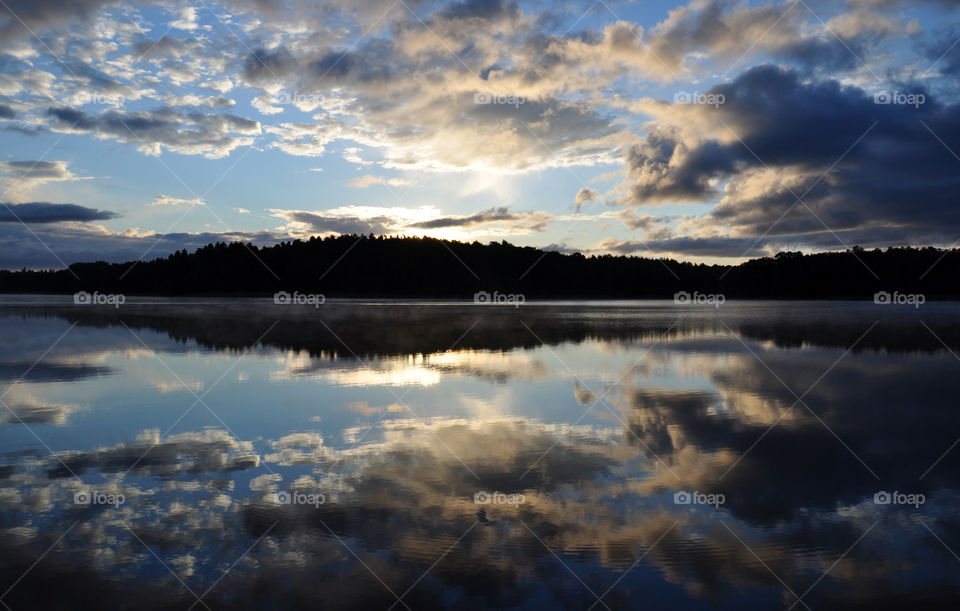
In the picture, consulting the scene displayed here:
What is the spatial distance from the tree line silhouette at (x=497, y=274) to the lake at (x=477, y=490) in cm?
15040

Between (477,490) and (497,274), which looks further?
(497,274)

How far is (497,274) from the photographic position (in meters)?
197

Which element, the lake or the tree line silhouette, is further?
the tree line silhouette

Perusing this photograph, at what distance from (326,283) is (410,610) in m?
179

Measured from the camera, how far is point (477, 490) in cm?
821

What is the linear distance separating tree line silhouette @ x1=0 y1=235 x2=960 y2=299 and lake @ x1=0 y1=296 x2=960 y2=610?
15040 cm

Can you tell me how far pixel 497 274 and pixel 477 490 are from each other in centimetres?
18941

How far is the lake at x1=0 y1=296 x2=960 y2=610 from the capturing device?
5.74m

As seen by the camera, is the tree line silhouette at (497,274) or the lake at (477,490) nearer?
the lake at (477,490)

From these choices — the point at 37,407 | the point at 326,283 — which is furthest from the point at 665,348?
the point at 326,283

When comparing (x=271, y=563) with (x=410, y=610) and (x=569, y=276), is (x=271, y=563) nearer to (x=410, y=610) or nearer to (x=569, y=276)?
(x=410, y=610)

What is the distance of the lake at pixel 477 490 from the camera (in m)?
5.74

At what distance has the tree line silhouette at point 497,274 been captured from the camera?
16888cm

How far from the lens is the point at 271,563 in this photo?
6.09 m
